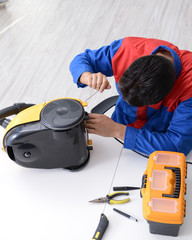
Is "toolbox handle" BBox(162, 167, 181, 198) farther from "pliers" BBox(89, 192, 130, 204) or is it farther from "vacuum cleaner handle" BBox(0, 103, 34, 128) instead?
"vacuum cleaner handle" BBox(0, 103, 34, 128)

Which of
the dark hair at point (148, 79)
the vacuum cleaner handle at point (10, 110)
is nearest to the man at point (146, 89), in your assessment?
the dark hair at point (148, 79)

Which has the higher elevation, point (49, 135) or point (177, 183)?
point (49, 135)

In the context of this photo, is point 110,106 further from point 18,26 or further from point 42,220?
point 18,26

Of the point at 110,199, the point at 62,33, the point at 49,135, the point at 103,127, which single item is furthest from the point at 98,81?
the point at 62,33

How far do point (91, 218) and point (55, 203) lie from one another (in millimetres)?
135

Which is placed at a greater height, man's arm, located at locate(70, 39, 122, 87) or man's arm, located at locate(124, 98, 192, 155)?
man's arm, located at locate(70, 39, 122, 87)

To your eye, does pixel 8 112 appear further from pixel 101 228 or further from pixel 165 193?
pixel 165 193

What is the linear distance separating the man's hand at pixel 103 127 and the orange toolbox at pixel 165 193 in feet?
0.67

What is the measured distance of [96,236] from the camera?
3.22 feet

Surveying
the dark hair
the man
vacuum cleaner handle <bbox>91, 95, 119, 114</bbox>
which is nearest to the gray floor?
vacuum cleaner handle <bbox>91, 95, 119, 114</bbox>

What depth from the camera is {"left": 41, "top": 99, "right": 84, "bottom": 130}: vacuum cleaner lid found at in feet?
3.29

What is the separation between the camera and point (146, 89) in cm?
96

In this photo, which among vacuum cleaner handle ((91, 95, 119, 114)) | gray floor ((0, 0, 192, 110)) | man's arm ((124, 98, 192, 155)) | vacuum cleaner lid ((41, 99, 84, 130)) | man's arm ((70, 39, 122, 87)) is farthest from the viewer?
gray floor ((0, 0, 192, 110))

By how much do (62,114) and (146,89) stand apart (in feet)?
0.92
